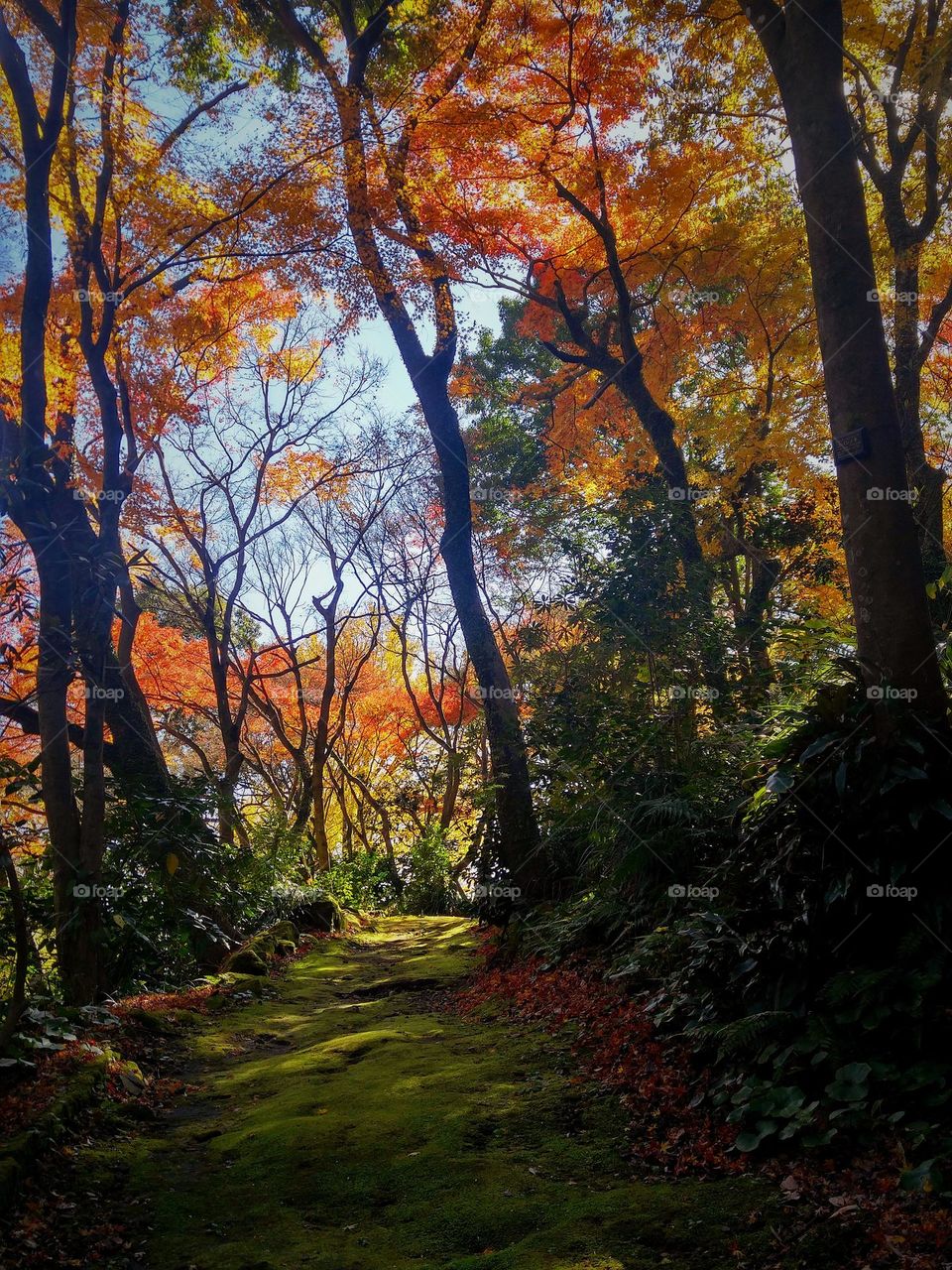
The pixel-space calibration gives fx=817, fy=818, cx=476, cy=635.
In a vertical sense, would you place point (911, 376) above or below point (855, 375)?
above

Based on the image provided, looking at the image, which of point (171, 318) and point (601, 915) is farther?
point (171, 318)

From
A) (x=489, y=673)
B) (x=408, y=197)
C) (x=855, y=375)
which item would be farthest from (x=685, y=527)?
(x=408, y=197)

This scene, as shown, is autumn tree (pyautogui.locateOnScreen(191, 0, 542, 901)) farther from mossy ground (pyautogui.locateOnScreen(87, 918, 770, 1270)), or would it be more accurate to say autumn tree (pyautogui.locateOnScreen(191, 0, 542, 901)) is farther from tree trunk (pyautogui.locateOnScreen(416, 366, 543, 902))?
mossy ground (pyautogui.locateOnScreen(87, 918, 770, 1270))

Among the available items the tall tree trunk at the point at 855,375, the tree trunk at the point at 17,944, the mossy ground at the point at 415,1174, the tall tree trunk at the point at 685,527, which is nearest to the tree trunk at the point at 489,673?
the tall tree trunk at the point at 685,527

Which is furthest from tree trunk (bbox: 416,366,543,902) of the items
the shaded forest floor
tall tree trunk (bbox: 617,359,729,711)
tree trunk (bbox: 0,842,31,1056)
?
tree trunk (bbox: 0,842,31,1056)

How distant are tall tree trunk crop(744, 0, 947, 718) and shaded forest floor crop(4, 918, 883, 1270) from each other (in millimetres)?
2425

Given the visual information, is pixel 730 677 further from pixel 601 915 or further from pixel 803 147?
pixel 803 147

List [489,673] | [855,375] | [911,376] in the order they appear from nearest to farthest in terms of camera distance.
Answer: [855,375]
[489,673]
[911,376]

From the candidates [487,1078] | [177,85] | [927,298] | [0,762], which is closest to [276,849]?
[0,762]

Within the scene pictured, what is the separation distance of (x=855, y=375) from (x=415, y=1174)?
4.20 meters

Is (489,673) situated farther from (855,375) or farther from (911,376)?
(911,376)

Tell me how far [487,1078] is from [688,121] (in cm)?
1016

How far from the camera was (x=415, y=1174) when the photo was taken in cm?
338

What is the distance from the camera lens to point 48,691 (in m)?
6.11
